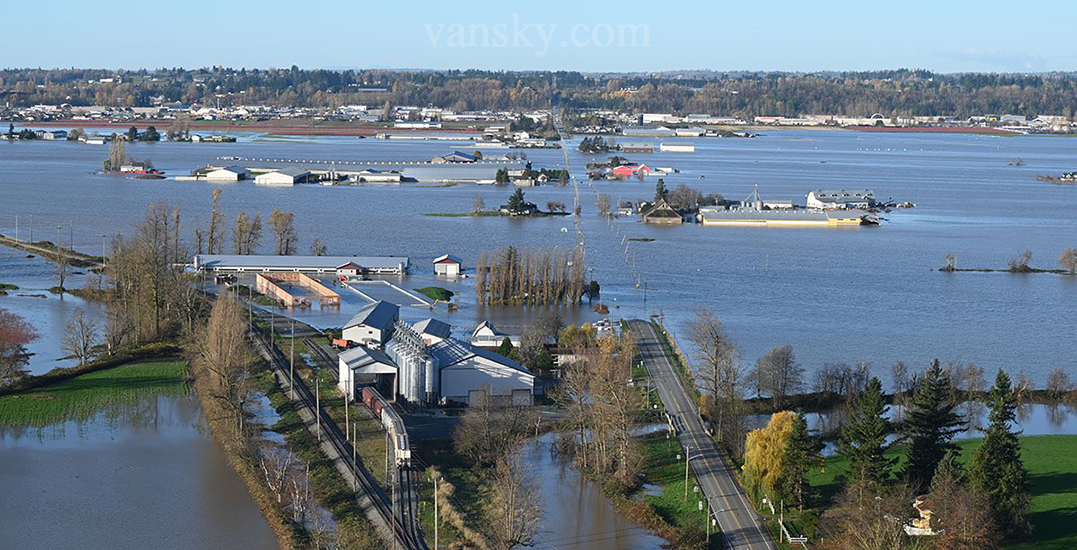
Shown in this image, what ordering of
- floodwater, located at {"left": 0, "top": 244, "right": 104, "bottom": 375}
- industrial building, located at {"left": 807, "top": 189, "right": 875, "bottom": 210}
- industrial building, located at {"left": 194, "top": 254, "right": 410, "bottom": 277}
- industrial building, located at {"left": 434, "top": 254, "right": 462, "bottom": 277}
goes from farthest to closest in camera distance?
industrial building, located at {"left": 807, "top": 189, "right": 875, "bottom": 210}
industrial building, located at {"left": 434, "top": 254, "right": 462, "bottom": 277}
industrial building, located at {"left": 194, "top": 254, "right": 410, "bottom": 277}
floodwater, located at {"left": 0, "top": 244, "right": 104, "bottom": 375}

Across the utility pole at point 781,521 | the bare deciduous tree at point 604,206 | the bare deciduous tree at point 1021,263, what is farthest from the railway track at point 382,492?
the bare deciduous tree at point 604,206

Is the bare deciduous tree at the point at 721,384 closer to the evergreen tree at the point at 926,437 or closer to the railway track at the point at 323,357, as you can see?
the evergreen tree at the point at 926,437

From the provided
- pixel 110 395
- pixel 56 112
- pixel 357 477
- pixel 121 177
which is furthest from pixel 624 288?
pixel 56 112

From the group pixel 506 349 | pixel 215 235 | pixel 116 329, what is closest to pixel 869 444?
pixel 506 349

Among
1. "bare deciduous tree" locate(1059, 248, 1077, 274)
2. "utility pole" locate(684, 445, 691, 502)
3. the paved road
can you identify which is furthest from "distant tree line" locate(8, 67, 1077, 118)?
"utility pole" locate(684, 445, 691, 502)

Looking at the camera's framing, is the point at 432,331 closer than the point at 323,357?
Yes

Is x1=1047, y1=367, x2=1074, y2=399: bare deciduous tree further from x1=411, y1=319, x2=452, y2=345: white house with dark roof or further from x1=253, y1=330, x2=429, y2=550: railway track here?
x1=253, y1=330, x2=429, y2=550: railway track

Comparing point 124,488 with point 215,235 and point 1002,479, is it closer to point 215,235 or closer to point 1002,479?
point 1002,479
